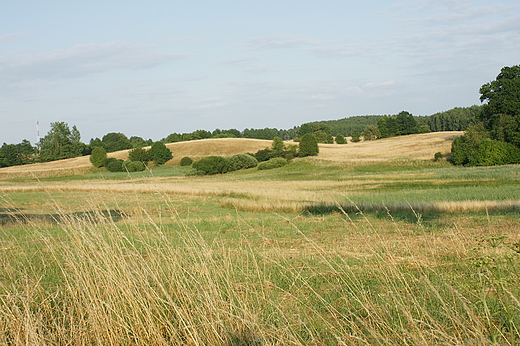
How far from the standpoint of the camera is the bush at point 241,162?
69.8 meters

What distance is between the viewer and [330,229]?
13.3 metres

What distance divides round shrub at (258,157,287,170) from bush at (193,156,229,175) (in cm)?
578

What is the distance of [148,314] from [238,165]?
66.1 meters

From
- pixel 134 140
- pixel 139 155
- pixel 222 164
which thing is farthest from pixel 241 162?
pixel 134 140

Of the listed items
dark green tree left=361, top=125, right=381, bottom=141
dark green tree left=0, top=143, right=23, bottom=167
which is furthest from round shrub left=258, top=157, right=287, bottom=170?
dark green tree left=0, top=143, right=23, bottom=167

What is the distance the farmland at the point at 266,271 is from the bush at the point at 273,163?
27.8 metres

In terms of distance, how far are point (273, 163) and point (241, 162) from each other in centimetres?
582

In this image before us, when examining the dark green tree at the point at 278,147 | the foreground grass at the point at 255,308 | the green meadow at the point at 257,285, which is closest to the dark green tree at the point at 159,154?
the dark green tree at the point at 278,147

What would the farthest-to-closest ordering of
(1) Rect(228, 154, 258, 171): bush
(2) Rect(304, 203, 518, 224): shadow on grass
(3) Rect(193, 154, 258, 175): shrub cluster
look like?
(1) Rect(228, 154, 258, 171): bush
(3) Rect(193, 154, 258, 175): shrub cluster
(2) Rect(304, 203, 518, 224): shadow on grass

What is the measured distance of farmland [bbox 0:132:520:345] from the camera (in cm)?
397

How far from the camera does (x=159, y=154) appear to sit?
271 ft

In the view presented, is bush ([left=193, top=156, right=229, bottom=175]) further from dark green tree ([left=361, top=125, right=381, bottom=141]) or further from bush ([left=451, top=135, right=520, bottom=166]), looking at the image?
dark green tree ([left=361, top=125, right=381, bottom=141])

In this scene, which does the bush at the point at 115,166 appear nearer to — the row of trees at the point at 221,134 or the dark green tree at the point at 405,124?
the row of trees at the point at 221,134

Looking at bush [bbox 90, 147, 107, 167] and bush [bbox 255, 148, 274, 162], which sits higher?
bush [bbox 90, 147, 107, 167]
